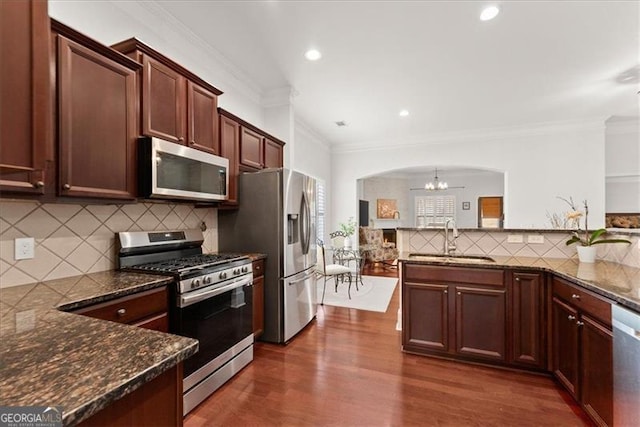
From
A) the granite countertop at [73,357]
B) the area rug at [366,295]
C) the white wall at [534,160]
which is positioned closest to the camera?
the granite countertop at [73,357]

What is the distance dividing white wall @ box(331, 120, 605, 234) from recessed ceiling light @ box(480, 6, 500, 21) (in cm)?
340

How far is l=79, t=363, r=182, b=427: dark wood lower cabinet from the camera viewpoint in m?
0.69

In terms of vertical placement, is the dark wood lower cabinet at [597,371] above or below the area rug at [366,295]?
above

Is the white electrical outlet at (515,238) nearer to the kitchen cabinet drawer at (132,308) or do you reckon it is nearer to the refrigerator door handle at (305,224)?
the refrigerator door handle at (305,224)

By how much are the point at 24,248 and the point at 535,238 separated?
3.96 m

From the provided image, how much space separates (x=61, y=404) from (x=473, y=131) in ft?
20.9


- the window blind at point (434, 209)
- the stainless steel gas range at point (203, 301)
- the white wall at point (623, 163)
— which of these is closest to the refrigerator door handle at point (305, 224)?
the stainless steel gas range at point (203, 301)

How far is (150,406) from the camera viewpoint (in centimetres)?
79

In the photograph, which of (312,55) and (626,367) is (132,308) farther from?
(312,55)

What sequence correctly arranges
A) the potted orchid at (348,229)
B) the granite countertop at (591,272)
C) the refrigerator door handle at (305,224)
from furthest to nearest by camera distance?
the potted orchid at (348,229) → the refrigerator door handle at (305,224) → the granite countertop at (591,272)

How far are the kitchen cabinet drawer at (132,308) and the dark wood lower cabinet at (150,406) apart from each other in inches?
33.9

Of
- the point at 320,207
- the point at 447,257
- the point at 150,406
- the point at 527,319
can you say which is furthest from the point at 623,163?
the point at 150,406

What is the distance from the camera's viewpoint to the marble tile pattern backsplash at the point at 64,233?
5.25ft

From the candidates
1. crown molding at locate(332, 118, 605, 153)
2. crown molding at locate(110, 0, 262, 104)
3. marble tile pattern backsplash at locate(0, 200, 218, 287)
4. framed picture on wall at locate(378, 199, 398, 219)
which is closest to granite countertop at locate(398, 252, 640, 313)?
marble tile pattern backsplash at locate(0, 200, 218, 287)
